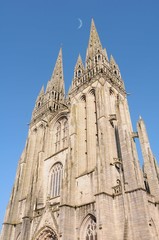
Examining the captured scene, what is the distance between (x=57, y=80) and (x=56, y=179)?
756 inches

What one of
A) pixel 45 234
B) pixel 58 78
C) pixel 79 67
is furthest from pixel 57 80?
pixel 45 234

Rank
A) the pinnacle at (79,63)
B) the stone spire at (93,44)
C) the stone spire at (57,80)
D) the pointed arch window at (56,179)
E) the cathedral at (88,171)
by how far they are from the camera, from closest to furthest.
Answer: the cathedral at (88,171), the pointed arch window at (56,179), the stone spire at (93,44), the pinnacle at (79,63), the stone spire at (57,80)

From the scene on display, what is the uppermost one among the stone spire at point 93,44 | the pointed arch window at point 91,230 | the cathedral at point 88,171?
the stone spire at point 93,44

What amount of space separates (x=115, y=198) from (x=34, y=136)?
55.8ft

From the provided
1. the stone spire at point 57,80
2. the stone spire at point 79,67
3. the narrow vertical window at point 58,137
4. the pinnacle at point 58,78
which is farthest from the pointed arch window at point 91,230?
A: the pinnacle at point 58,78

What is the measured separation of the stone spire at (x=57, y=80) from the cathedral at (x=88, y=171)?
11.7 ft

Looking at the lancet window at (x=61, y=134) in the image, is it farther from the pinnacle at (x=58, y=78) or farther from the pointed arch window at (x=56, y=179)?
the pinnacle at (x=58, y=78)

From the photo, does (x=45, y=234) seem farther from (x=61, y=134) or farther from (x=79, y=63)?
(x=79, y=63)

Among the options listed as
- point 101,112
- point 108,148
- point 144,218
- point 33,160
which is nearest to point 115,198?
point 144,218

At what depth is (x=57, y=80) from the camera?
123 ft

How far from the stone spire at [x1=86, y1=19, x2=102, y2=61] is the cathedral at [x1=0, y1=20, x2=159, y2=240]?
0.46 feet

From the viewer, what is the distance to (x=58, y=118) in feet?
92.0

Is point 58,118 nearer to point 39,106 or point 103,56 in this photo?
point 39,106

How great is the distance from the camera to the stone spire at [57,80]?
116ft
